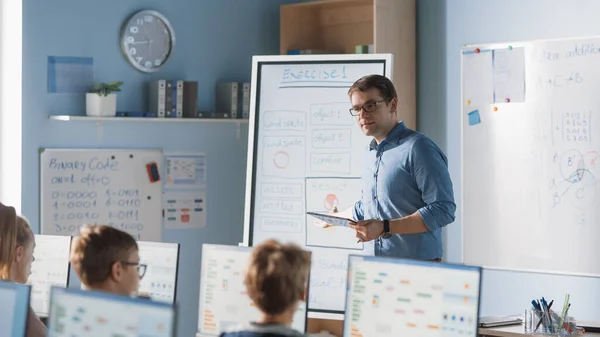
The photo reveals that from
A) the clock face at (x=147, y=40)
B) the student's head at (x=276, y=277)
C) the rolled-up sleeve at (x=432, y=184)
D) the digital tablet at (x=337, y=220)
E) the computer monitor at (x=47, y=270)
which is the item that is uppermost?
the clock face at (x=147, y=40)

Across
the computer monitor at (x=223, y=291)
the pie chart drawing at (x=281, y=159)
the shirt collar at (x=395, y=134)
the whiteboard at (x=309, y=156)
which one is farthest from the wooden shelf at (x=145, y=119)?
the computer monitor at (x=223, y=291)

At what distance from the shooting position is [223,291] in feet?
10.1

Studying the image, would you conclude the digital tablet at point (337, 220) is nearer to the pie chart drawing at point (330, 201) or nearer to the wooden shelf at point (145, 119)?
the pie chart drawing at point (330, 201)

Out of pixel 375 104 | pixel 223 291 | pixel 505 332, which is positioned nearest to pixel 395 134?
pixel 375 104

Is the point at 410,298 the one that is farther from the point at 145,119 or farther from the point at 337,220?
the point at 145,119

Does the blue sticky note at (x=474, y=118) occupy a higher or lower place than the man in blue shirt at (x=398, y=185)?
higher

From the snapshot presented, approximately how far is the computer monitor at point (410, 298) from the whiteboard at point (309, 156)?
6.37 ft

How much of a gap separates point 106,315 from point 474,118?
11.0 feet

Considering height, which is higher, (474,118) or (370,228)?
(474,118)

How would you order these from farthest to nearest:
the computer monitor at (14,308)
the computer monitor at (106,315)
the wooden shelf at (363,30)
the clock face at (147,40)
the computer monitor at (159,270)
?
the clock face at (147,40) → the wooden shelf at (363,30) → the computer monitor at (159,270) → the computer monitor at (14,308) → the computer monitor at (106,315)

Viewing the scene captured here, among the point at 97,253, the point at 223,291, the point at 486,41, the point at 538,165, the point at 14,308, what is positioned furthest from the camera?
the point at 486,41

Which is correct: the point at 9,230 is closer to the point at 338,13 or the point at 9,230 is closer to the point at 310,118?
the point at 310,118

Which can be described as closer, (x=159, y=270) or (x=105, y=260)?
(x=105, y=260)

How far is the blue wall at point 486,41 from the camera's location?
4711 mm
